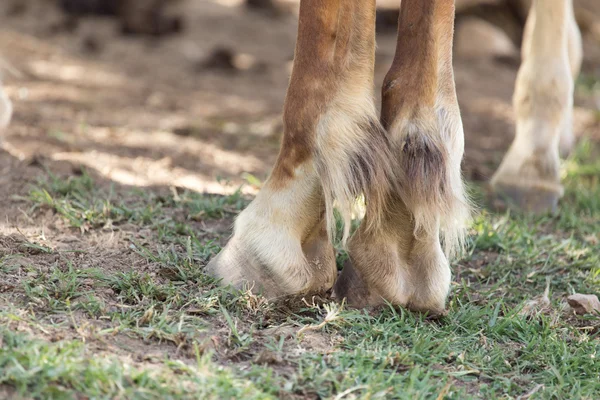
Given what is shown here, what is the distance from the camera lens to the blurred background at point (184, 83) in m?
3.32

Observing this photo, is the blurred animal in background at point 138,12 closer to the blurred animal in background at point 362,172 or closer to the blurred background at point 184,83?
the blurred background at point 184,83

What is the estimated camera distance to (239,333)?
190 centimetres

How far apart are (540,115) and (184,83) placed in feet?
7.74

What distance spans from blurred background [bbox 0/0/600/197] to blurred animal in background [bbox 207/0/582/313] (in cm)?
92

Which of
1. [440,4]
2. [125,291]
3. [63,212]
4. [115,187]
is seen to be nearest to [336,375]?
[125,291]

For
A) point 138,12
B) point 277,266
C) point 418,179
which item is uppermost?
point 138,12

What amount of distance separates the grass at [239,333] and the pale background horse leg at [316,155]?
0.10 m

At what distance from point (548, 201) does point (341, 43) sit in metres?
1.53

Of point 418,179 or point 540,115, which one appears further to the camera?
point 540,115

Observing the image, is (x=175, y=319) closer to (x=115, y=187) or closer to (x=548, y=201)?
(x=115, y=187)

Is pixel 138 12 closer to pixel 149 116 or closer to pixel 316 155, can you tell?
pixel 149 116

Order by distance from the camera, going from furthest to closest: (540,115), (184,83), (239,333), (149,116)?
(184,83)
(149,116)
(540,115)
(239,333)

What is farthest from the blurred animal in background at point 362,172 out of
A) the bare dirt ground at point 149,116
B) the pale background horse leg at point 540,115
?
the pale background horse leg at point 540,115

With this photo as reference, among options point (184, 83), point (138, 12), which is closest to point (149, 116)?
point (184, 83)
